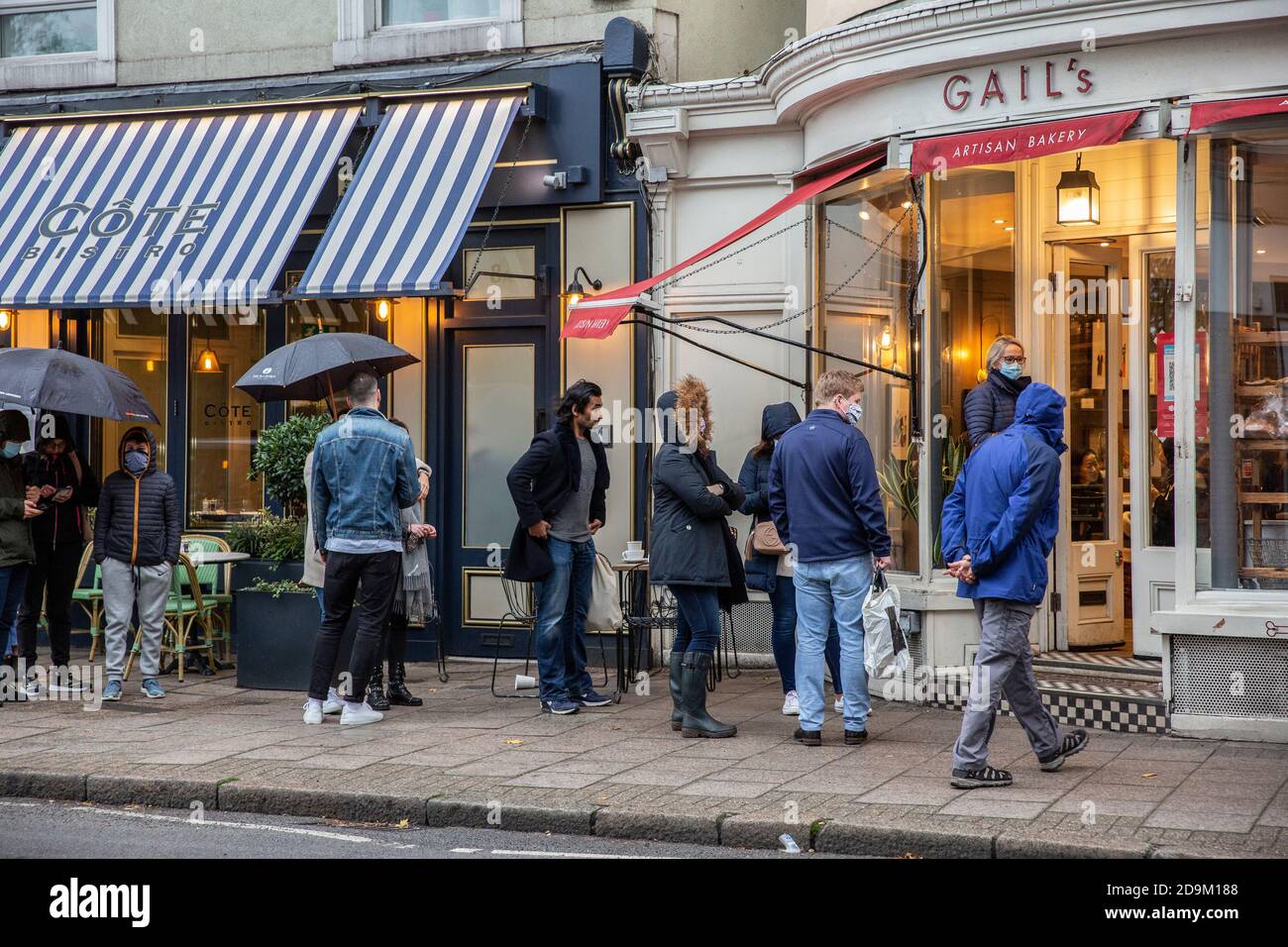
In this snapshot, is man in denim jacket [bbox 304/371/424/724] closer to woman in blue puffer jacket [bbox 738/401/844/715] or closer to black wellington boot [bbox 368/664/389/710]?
black wellington boot [bbox 368/664/389/710]

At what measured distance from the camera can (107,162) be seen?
507 inches

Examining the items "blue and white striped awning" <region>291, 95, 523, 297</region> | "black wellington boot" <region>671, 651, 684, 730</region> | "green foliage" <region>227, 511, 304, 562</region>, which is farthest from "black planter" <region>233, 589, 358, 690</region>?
"black wellington boot" <region>671, 651, 684, 730</region>

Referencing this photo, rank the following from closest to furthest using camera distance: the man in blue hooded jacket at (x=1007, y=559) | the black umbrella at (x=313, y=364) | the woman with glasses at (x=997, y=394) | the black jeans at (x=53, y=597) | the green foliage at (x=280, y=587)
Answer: the man in blue hooded jacket at (x=1007, y=559) → the woman with glasses at (x=997, y=394) → the black umbrella at (x=313, y=364) → the green foliage at (x=280, y=587) → the black jeans at (x=53, y=597)

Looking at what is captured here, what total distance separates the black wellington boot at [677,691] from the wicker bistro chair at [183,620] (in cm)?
421

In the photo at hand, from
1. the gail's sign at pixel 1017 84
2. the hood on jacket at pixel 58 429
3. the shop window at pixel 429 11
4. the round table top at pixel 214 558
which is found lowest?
the round table top at pixel 214 558

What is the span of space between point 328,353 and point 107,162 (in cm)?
431

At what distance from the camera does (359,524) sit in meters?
9.09

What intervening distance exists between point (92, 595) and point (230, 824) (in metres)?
5.30

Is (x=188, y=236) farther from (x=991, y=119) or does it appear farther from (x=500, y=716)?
(x=991, y=119)

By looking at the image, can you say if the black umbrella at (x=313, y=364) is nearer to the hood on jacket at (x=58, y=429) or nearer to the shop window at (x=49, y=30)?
the hood on jacket at (x=58, y=429)

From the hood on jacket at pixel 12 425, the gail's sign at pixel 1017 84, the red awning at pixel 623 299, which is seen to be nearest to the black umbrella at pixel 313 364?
the red awning at pixel 623 299

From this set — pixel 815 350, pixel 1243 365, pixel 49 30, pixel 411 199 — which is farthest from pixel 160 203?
pixel 1243 365

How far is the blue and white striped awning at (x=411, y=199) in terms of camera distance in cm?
1119
